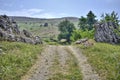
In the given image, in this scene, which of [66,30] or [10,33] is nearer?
[10,33]

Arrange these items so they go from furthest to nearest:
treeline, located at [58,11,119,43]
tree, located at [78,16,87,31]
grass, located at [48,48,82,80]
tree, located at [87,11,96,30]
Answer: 1. tree, located at [78,16,87,31]
2. tree, located at [87,11,96,30]
3. treeline, located at [58,11,119,43]
4. grass, located at [48,48,82,80]

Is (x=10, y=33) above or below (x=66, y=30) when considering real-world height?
above

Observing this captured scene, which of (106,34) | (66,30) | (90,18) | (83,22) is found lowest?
(66,30)

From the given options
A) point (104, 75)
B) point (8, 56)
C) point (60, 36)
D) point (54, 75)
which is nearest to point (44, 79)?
point (54, 75)

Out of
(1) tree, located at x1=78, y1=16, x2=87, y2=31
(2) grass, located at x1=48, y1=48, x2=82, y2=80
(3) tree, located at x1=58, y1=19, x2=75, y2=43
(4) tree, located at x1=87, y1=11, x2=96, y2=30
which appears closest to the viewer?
(2) grass, located at x1=48, y1=48, x2=82, y2=80

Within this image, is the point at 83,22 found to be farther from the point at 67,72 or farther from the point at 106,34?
the point at 67,72

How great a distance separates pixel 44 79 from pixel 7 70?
4250mm

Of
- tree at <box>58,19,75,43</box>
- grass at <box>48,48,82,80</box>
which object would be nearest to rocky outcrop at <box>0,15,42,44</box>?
grass at <box>48,48,82,80</box>

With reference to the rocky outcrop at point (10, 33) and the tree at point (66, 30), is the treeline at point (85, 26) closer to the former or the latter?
the tree at point (66, 30)

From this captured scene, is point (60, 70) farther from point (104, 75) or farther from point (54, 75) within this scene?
point (104, 75)

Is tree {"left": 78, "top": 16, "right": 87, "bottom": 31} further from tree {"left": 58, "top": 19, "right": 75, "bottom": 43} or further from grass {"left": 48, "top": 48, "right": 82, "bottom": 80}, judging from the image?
grass {"left": 48, "top": 48, "right": 82, "bottom": 80}

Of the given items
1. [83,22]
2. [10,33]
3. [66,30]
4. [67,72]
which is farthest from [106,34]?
[66,30]

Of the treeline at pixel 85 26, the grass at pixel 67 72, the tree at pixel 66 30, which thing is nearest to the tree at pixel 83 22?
the treeline at pixel 85 26

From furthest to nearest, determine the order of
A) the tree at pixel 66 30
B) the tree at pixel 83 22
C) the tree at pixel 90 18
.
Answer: the tree at pixel 66 30
the tree at pixel 83 22
the tree at pixel 90 18
